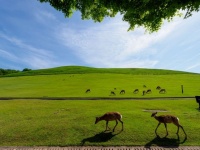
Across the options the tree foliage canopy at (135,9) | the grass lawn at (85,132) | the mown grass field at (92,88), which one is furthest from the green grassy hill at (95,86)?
the tree foliage canopy at (135,9)

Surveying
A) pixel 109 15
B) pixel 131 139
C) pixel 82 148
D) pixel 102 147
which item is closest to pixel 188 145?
pixel 131 139

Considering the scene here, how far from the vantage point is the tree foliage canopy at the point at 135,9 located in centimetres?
1744

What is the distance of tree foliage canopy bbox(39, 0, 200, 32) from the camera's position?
1744cm

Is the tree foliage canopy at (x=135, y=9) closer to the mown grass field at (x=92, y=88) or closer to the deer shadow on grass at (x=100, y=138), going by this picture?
the deer shadow on grass at (x=100, y=138)

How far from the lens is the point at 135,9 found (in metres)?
18.9

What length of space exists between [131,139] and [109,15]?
10.9 m

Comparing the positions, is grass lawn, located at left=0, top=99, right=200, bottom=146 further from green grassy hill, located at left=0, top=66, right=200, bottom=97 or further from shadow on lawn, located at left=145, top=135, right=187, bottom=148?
green grassy hill, located at left=0, top=66, right=200, bottom=97

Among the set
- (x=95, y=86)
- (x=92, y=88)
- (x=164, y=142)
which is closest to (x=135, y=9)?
(x=164, y=142)

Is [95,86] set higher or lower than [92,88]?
higher

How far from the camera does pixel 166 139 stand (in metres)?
20.4

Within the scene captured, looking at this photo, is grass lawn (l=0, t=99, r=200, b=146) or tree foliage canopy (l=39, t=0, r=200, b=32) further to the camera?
grass lawn (l=0, t=99, r=200, b=146)

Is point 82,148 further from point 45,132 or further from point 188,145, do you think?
point 188,145

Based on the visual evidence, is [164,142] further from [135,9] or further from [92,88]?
[92,88]

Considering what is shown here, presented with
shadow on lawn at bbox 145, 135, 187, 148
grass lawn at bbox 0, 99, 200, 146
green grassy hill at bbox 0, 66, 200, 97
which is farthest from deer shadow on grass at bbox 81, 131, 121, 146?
green grassy hill at bbox 0, 66, 200, 97
